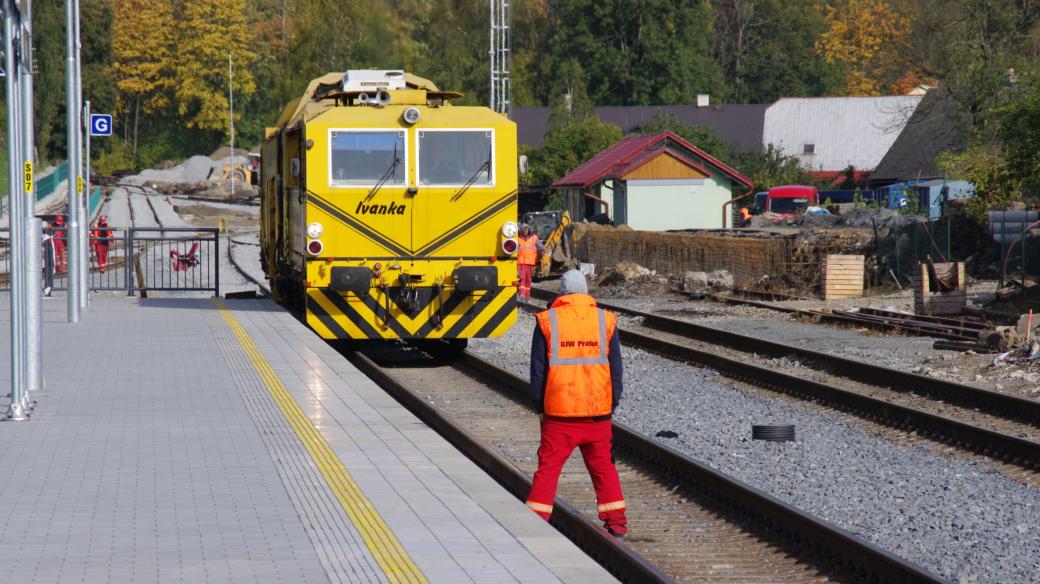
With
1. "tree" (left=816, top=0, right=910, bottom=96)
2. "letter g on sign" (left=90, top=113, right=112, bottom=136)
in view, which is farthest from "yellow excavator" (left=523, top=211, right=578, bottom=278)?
"tree" (left=816, top=0, right=910, bottom=96)

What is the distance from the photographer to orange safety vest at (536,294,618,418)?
8.38m

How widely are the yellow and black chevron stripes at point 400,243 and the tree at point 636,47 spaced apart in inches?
3216

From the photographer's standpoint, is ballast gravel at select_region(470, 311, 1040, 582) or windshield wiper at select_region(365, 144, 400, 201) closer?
ballast gravel at select_region(470, 311, 1040, 582)

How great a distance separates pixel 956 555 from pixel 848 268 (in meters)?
22.6

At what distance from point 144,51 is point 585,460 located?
10183 cm

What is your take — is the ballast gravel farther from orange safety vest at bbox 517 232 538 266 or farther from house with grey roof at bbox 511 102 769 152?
house with grey roof at bbox 511 102 769 152

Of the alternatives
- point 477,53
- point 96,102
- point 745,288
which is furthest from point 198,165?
point 745,288

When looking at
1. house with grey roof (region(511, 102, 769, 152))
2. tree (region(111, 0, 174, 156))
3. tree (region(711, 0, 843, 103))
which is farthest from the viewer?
tree (region(711, 0, 843, 103))

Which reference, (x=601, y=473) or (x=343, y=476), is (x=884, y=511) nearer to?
(x=601, y=473)

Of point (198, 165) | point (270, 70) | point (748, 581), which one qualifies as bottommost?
point (748, 581)

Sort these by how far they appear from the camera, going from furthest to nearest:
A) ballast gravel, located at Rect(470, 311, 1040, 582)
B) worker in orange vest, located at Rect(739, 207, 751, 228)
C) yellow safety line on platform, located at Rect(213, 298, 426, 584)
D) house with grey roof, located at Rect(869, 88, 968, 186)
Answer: house with grey roof, located at Rect(869, 88, 968, 186) < worker in orange vest, located at Rect(739, 207, 751, 228) < ballast gravel, located at Rect(470, 311, 1040, 582) < yellow safety line on platform, located at Rect(213, 298, 426, 584)

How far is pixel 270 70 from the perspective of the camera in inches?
4281

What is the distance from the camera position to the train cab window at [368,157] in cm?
1766

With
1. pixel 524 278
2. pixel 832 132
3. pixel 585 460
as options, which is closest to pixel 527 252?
pixel 524 278
